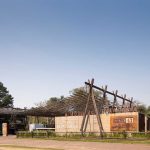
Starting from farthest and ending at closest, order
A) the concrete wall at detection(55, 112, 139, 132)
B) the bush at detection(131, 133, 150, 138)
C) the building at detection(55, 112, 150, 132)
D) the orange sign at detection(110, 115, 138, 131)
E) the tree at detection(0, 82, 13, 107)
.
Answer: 1. the tree at detection(0, 82, 13, 107)
2. the concrete wall at detection(55, 112, 139, 132)
3. the building at detection(55, 112, 150, 132)
4. the orange sign at detection(110, 115, 138, 131)
5. the bush at detection(131, 133, 150, 138)

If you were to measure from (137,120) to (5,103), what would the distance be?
254ft

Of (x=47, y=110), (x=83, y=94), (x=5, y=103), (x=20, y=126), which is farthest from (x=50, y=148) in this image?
(x=5, y=103)

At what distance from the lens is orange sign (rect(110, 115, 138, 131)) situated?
133 feet

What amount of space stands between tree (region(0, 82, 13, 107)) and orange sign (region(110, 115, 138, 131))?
7202 centimetres

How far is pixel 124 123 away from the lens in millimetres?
41500

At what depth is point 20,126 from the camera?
2489 inches

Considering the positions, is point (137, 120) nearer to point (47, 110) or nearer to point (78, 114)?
point (78, 114)

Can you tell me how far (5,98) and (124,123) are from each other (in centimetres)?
7714

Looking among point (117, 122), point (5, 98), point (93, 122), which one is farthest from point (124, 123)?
point (5, 98)

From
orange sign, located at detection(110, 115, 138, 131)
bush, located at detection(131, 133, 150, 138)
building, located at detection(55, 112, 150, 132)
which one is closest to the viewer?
bush, located at detection(131, 133, 150, 138)

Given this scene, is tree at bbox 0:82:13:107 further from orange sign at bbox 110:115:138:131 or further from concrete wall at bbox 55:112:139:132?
orange sign at bbox 110:115:138:131

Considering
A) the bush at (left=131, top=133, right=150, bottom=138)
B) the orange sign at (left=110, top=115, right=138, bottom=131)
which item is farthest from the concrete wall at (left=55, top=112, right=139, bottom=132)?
the bush at (left=131, top=133, right=150, bottom=138)

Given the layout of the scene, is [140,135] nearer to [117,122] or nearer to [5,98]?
[117,122]

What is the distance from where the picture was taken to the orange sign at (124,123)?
133 feet
